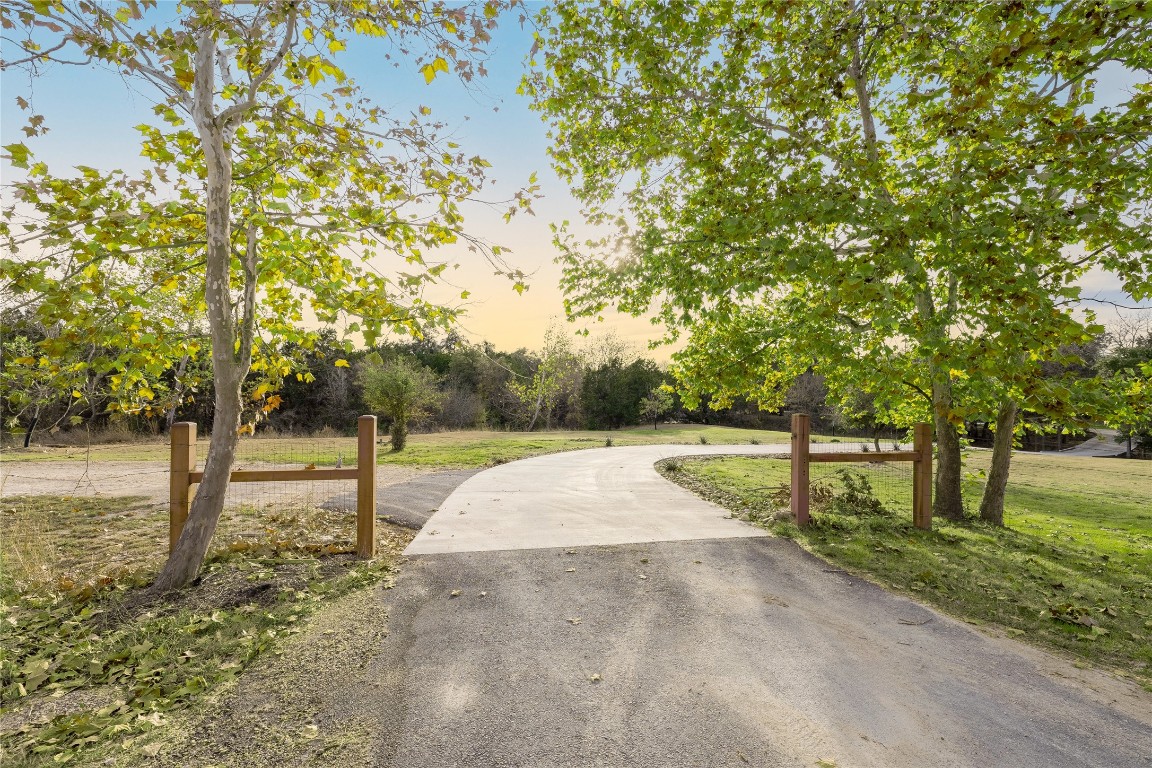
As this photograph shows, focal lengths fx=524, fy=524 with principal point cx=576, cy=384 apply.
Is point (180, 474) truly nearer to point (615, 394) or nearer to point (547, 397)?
point (547, 397)

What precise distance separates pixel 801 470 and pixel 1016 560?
100 inches

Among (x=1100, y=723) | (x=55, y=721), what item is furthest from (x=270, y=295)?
(x=1100, y=723)

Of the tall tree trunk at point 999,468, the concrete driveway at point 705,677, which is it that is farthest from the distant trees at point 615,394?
the concrete driveway at point 705,677

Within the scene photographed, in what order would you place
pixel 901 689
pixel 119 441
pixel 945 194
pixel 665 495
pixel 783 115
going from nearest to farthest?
pixel 901 689 → pixel 945 194 → pixel 783 115 → pixel 665 495 → pixel 119 441

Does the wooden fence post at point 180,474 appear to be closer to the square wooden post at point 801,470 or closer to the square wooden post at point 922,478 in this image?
the square wooden post at point 801,470

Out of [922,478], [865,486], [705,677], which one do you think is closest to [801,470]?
[922,478]

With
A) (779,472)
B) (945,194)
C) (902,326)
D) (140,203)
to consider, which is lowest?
(779,472)

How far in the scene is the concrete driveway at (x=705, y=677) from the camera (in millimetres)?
2564

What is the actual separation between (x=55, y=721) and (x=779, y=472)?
1596 cm

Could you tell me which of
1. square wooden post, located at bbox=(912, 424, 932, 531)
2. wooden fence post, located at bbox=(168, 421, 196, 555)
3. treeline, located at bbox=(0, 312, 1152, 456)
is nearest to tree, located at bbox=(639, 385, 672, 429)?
treeline, located at bbox=(0, 312, 1152, 456)

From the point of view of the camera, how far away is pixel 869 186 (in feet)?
18.9

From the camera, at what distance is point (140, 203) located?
4.45m

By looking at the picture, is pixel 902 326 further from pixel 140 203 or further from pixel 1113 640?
pixel 140 203

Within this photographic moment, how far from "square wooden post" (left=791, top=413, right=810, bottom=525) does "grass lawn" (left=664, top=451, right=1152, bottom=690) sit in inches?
8.7
